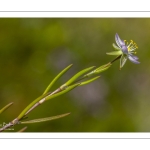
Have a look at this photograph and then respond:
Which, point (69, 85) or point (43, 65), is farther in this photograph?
point (43, 65)

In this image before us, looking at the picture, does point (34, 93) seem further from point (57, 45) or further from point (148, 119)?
point (148, 119)

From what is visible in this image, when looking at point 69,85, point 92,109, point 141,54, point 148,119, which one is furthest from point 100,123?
point 69,85

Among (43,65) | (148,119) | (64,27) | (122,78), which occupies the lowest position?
(148,119)

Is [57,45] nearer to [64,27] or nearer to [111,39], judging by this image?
[64,27]

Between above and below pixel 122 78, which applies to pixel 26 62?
above
